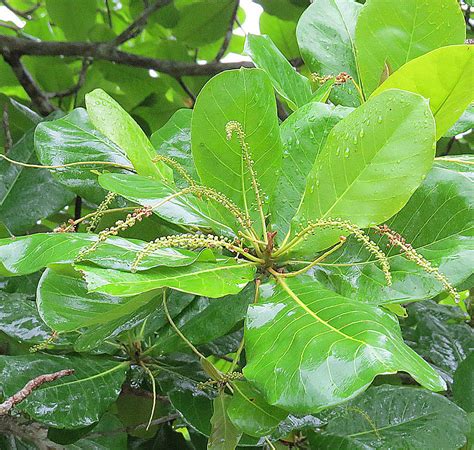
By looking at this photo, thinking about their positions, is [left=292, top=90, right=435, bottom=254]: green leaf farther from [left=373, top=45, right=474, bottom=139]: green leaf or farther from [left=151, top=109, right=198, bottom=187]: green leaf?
[left=151, top=109, right=198, bottom=187]: green leaf

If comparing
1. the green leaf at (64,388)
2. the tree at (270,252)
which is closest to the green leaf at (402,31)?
the tree at (270,252)

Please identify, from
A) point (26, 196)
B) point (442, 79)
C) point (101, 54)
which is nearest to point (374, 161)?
point (442, 79)

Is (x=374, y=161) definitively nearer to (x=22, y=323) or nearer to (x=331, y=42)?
(x=331, y=42)

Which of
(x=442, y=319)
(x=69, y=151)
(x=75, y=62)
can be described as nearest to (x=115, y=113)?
(x=69, y=151)

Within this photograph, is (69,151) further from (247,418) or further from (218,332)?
(247,418)

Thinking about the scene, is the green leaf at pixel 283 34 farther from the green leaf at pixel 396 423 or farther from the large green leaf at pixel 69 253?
the large green leaf at pixel 69 253

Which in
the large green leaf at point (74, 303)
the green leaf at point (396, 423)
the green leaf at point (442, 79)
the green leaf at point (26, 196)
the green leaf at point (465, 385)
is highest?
the green leaf at point (442, 79)
